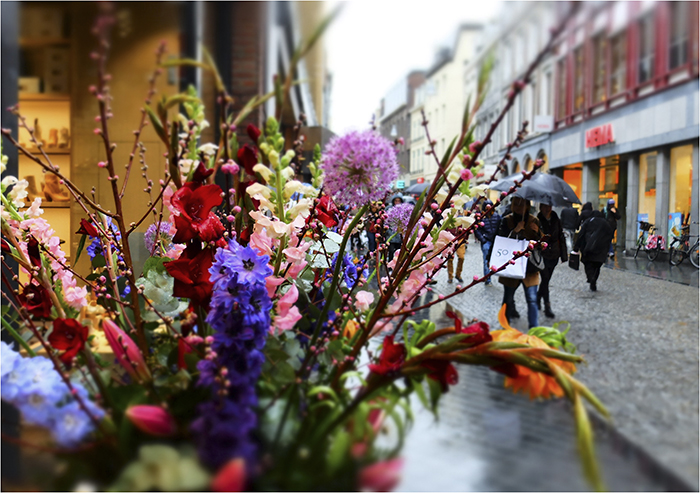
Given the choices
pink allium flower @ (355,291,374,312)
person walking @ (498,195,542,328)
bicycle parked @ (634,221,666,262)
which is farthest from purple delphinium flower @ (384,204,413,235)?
bicycle parked @ (634,221,666,262)

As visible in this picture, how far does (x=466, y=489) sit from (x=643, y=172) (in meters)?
16.1

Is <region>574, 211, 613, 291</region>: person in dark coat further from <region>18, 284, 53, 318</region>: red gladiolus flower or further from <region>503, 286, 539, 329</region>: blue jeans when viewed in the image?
<region>18, 284, 53, 318</region>: red gladiolus flower

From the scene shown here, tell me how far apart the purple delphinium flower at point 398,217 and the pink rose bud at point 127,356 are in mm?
431

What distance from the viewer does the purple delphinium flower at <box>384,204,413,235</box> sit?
964 mm

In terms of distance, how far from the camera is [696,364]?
1354 mm

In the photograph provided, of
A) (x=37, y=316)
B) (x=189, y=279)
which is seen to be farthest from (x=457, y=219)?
(x=37, y=316)

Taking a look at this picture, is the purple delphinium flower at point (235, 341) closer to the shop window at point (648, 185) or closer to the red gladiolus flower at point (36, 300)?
the red gladiolus flower at point (36, 300)

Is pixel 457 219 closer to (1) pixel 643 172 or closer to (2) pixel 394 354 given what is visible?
(2) pixel 394 354

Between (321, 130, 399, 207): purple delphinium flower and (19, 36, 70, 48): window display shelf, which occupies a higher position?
(19, 36, 70, 48): window display shelf

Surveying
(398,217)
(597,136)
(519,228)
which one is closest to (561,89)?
(398,217)

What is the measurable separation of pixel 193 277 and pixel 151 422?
0.16 meters

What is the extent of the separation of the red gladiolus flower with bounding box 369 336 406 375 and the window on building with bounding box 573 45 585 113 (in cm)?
31

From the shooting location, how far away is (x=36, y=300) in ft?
2.45

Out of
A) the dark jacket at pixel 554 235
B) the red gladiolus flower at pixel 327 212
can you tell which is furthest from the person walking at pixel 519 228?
the red gladiolus flower at pixel 327 212
